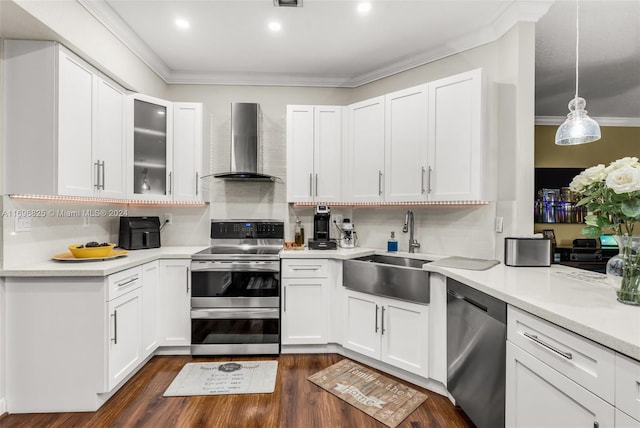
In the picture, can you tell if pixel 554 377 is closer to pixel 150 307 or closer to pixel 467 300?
pixel 467 300

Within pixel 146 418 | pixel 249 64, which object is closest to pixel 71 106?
pixel 249 64

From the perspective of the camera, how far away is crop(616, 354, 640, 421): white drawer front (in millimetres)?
821

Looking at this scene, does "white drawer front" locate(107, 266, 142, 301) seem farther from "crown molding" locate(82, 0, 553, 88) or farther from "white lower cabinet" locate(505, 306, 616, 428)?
"white lower cabinet" locate(505, 306, 616, 428)

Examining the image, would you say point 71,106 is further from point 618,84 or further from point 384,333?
point 618,84

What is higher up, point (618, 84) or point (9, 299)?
point (618, 84)

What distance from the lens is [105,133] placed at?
2318 mm

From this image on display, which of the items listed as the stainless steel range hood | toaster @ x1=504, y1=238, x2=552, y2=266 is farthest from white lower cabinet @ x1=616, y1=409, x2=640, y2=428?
the stainless steel range hood

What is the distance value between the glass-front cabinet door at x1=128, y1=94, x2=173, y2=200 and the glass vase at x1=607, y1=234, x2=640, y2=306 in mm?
3196

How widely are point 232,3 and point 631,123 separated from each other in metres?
5.81

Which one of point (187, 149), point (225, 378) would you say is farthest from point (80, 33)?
point (225, 378)

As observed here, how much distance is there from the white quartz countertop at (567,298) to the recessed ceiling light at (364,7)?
1946 millimetres

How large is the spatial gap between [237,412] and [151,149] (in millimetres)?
2333

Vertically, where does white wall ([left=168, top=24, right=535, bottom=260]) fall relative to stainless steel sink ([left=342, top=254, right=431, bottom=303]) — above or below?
above

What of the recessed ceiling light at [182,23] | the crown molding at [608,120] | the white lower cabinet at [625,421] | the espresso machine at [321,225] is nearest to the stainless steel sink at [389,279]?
the espresso machine at [321,225]
